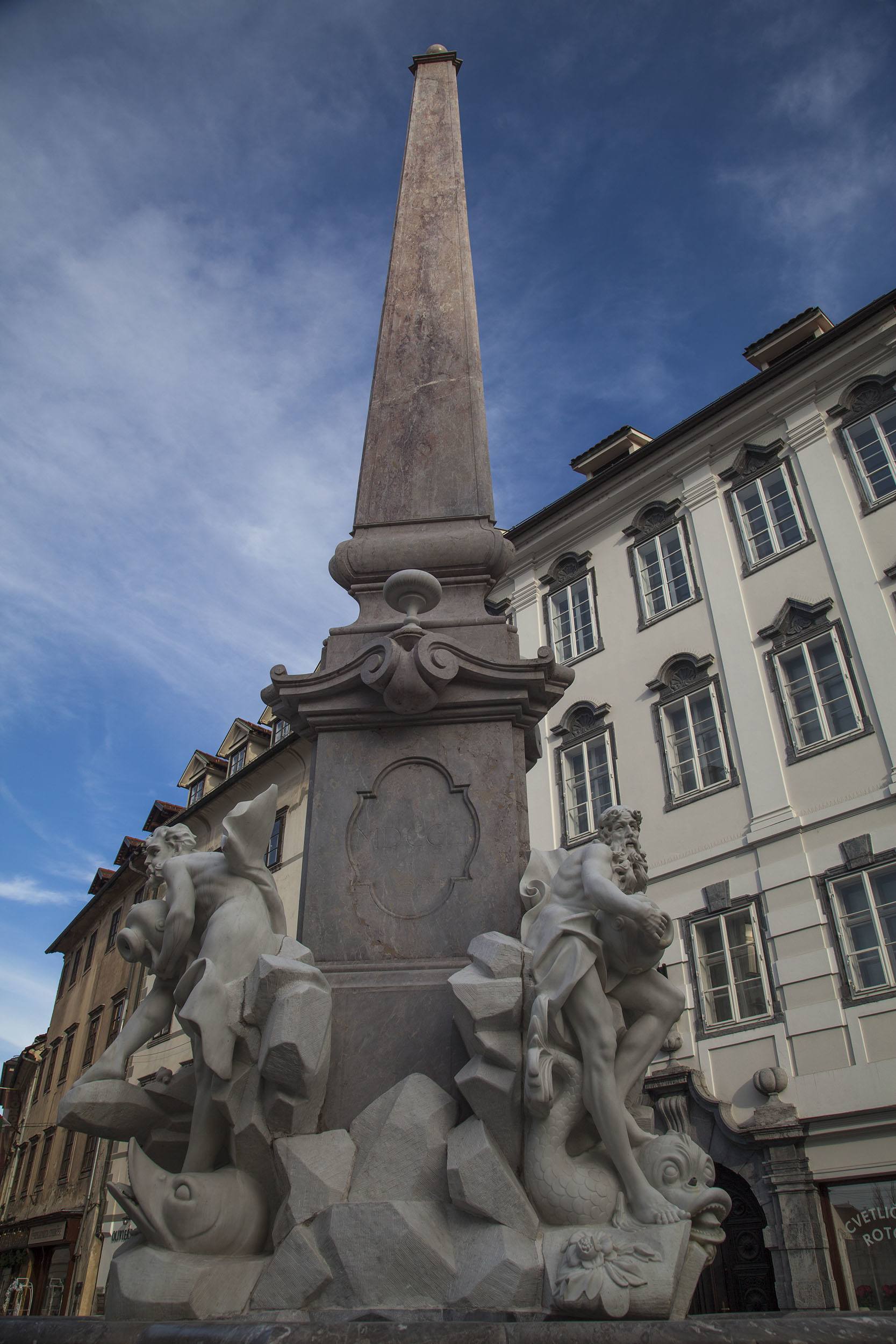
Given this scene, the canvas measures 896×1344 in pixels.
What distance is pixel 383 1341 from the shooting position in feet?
7.45

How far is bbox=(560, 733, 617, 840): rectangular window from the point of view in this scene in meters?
16.6

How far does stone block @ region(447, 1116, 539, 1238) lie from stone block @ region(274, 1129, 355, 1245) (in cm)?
39

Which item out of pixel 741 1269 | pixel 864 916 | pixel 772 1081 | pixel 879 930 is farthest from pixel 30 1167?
pixel 879 930

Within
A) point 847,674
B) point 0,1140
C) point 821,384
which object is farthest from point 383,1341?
point 0,1140

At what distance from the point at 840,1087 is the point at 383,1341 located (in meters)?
11.1

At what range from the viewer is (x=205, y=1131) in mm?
3533

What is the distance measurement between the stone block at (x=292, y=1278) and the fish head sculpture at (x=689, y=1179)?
3.67 ft

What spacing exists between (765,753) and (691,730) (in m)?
1.54

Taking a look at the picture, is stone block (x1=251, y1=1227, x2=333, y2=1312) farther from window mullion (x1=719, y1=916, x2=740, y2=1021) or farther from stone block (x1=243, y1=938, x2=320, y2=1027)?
window mullion (x1=719, y1=916, x2=740, y2=1021)

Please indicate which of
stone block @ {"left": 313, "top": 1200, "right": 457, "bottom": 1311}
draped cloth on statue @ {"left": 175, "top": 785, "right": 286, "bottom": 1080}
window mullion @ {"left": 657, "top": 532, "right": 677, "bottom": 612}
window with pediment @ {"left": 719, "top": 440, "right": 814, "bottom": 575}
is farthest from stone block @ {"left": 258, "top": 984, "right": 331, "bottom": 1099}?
window mullion @ {"left": 657, "top": 532, "right": 677, "bottom": 612}

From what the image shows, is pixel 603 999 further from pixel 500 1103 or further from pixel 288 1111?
pixel 288 1111

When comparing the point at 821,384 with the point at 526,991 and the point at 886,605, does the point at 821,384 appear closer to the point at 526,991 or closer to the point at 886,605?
the point at 886,605

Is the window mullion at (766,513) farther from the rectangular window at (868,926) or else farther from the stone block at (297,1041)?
the stone block at (297,1041)

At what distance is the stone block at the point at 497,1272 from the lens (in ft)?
9.78
